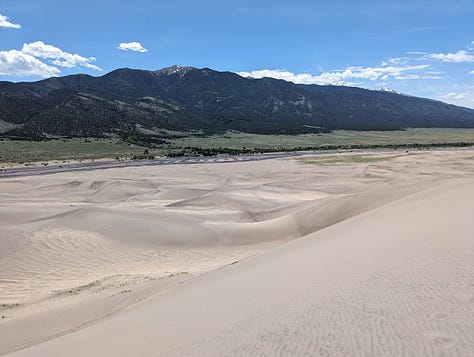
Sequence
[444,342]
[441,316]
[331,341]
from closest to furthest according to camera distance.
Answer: [444,342]
[331,341]
[441,316]

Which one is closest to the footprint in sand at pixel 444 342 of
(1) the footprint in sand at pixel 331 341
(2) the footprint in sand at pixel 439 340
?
(2) the footprint in sand at pixel 439 340

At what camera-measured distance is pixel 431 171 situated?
39594 mm

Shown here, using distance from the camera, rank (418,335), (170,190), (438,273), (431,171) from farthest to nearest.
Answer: (431,171)
(170,190)
(438,273)
(418,335)

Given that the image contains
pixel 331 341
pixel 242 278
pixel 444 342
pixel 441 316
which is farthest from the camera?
pixel 242 278

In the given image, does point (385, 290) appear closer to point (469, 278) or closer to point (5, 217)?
point (469, 278)

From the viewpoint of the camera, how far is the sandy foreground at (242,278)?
5145mm

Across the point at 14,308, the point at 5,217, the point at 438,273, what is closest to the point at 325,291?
the point at 438,273

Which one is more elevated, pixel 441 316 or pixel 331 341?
pixel 441 316

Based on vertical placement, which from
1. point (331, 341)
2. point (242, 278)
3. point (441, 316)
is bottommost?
point (242, 278)

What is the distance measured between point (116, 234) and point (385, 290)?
42.0 ft

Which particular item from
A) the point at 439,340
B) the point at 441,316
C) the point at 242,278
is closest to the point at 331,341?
the point at 439,340

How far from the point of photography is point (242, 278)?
980 cm

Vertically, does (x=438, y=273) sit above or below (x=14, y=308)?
above

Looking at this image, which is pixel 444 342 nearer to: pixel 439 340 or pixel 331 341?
pixel 439 340
